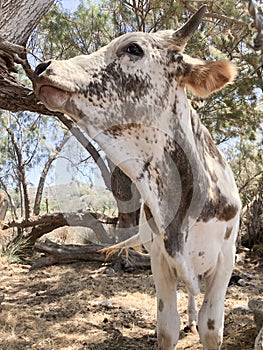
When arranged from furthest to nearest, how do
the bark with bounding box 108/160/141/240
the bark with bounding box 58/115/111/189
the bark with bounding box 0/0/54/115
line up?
the bark with bounding box 108/160/141/240
the bark with bounding box 0/0/54/115
the bark with bounding box 58/115/111/189

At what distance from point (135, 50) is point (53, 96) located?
1.42ft

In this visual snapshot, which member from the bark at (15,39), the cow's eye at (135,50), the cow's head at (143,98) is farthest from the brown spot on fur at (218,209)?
the bark at (15,39)

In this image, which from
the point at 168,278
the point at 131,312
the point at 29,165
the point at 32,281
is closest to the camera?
the point at 168,278

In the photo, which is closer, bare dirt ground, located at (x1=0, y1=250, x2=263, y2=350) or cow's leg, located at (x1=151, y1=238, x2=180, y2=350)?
cow's leg, located at (x1=151, y1=238, x2=180, y2=350)

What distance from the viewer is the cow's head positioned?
1.83 meters

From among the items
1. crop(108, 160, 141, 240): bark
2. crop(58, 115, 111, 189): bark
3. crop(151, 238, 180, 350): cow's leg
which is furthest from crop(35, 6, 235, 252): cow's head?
crop(108, 160, 141, 240): bark

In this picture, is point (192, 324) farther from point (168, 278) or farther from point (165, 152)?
point (165, 152)

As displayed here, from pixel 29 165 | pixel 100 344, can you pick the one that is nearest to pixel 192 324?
pixel 100 344

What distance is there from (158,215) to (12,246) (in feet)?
20.1

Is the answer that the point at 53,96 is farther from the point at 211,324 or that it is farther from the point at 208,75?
the point at 211,324

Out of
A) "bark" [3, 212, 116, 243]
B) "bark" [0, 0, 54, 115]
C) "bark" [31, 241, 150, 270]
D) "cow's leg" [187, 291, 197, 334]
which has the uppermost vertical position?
"bark" [0, 0, 54, 115]

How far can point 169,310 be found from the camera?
8.41 ft

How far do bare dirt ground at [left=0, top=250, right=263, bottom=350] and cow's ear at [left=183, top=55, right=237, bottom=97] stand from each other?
75.9 inches

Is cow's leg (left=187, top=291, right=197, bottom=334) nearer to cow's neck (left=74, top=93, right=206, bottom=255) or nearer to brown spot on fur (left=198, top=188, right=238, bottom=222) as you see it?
brown spot on fur (left=198, top=188, right=238, bottom=222)
